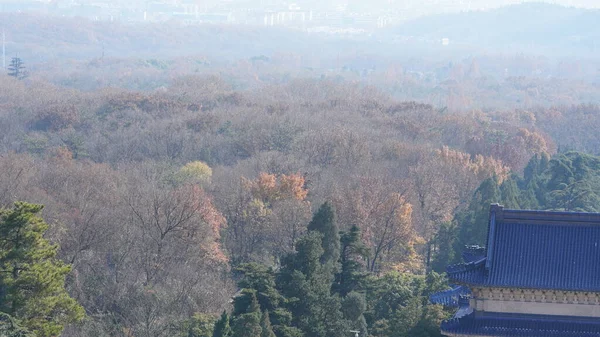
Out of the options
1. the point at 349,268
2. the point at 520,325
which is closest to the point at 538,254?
the point at 520,325

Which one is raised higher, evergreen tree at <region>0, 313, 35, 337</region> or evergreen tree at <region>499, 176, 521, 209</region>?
evergreen tree at <region>0, 313, 35, 337</region>

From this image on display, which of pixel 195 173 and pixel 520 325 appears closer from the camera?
pixel 520 325

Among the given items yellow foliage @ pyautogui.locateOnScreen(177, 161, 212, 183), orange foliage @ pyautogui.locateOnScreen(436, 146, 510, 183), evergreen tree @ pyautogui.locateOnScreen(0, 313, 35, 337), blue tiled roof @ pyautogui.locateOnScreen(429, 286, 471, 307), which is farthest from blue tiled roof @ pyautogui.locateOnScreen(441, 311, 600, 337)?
orange foliage @ pyautogui.locateOnScreen(436, 146, 510, 183)

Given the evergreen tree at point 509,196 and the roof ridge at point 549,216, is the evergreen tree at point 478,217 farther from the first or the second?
the roof ridge at point 549,216

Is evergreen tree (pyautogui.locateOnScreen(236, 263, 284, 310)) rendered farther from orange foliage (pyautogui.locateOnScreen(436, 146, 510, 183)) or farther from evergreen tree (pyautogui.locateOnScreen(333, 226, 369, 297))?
orange foliage (pyautogui.locateOnScreen(436, 146, 510, 183))

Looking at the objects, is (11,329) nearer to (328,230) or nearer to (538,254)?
(538,254)

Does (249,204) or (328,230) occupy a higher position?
(328,230)
